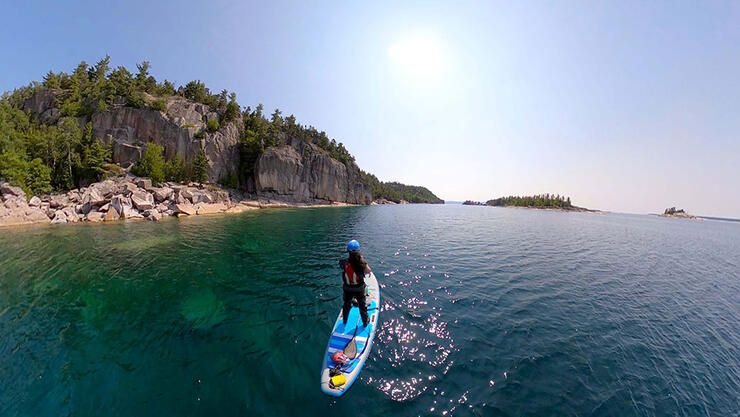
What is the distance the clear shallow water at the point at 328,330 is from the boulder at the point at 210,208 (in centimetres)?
2624

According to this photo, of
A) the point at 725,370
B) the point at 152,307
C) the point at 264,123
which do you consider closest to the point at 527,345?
the point at 725,370

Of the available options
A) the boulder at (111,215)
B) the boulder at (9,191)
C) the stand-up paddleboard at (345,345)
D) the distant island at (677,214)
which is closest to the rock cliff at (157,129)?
the boulder at (9,191)

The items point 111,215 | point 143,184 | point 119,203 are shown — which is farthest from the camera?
point 143,184

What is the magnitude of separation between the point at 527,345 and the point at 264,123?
8793 cm

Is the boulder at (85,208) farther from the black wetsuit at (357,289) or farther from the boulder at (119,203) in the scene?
the black wetsuit at (357,289)

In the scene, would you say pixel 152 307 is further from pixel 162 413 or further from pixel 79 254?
pixel 79 254

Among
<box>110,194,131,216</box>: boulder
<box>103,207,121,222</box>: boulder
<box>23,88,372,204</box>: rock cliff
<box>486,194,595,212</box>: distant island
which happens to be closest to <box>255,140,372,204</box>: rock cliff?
<box>23,88,372,204</box>: rock cliff

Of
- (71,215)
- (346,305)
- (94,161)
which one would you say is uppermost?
(94,161)

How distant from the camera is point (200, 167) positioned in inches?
2251

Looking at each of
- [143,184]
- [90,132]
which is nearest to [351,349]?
[143,184]

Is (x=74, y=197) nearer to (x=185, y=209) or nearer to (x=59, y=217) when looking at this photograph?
(x=59, y=217)

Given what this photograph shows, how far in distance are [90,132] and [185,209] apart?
119 feet

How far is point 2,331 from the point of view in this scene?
809 cm

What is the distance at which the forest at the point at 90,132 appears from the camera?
1463 inches
